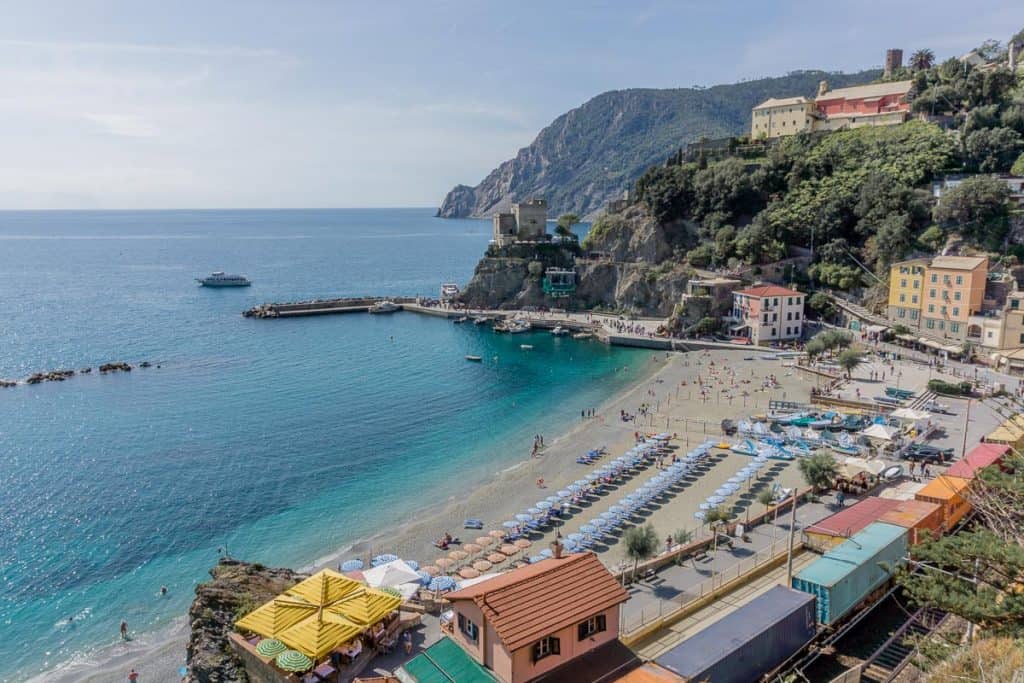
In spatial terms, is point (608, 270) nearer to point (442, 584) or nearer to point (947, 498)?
point (947, 498)

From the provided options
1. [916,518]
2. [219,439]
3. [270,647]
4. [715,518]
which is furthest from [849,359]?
[270,647]

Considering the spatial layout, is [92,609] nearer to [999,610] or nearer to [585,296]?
[999,610]

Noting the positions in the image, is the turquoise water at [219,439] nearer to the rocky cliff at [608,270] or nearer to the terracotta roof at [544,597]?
the rocky cliff at [608,270]

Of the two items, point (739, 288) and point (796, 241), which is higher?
point (796, 241)

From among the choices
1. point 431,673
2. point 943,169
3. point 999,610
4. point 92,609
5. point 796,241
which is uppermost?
point 943,169

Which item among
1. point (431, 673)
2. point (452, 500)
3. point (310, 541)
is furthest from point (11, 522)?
point (431, 673)

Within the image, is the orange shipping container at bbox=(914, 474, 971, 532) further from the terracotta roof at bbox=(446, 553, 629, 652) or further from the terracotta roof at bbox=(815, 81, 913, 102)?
the terracotta roof at bbox=(815, 81, 913, 102)
